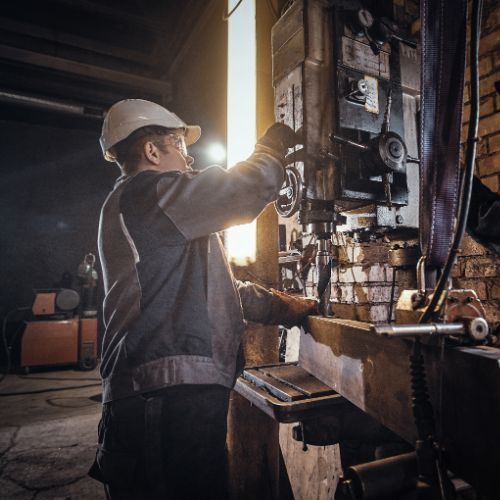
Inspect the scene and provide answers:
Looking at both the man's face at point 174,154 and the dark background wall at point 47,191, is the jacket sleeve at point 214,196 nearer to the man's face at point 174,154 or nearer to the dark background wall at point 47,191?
the man's face at point 174,154

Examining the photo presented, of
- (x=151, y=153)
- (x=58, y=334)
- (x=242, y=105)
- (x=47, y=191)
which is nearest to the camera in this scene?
(x=151, y=153)

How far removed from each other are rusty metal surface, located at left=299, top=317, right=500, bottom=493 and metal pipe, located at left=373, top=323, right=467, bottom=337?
6 centimetres

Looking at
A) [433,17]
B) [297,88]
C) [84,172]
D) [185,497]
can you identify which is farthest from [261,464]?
[84,172]

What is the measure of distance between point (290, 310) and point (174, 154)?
0.82 metres

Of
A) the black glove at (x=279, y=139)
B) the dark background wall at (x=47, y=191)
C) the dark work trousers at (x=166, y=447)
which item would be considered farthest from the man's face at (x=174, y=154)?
the dark background wall at (x=47, y=191)

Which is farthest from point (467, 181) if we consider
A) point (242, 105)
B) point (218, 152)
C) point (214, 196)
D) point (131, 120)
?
point (218, 152)

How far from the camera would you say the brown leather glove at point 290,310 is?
1556 mm

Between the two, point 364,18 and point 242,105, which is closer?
point 364,18

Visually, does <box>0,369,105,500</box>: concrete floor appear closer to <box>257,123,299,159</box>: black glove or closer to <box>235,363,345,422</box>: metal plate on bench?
<box>235,363,345,422</box>: metal plate on bench

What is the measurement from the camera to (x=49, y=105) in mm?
5516

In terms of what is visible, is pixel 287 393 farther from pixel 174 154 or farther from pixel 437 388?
pixel 174 154

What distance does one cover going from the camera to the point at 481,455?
2.34 ft

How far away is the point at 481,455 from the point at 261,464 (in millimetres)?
1349

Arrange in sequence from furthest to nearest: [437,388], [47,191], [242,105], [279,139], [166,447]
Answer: [47,191], [242,105], [279,139], [166,447], [437,388]
